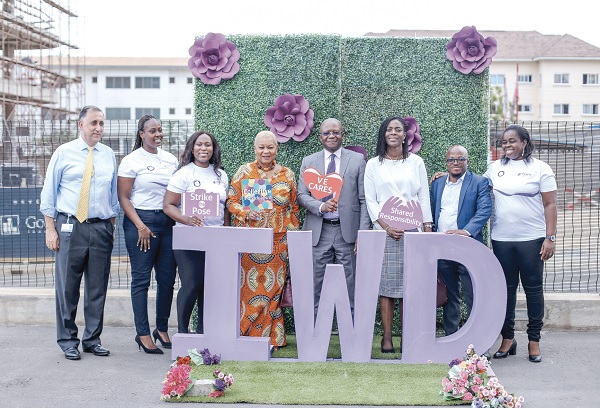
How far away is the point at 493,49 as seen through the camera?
6.61 m

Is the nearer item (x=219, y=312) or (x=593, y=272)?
(x=219, y=312)

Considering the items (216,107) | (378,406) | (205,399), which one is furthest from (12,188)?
(378,406)

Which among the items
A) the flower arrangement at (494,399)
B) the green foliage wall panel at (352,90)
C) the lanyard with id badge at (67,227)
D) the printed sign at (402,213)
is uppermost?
the green foliage wall panel at (352,90)

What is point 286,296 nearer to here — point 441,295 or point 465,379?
point 441,295

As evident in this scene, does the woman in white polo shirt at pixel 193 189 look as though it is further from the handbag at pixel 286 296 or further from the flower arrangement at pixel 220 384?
the flower arrangement at pixel 220 384

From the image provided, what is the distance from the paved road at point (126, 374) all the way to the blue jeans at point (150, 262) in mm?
423

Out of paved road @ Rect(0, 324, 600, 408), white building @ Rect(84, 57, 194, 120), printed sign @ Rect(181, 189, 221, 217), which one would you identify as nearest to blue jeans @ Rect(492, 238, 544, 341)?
paved road @ Rect(0, 324, 600, 408)

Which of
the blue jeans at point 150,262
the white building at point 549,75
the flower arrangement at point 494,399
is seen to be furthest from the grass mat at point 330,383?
the white building at point 549,75

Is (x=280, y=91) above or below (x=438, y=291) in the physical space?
above

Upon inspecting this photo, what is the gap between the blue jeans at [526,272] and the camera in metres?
5.81

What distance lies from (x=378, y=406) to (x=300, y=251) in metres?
1.38

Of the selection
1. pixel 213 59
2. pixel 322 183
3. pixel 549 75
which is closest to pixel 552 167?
pixel 322 183

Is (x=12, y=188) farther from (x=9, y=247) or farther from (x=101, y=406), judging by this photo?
(x=101, y=406)

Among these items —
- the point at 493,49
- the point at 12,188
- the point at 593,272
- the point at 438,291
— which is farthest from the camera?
the point at 12,188
